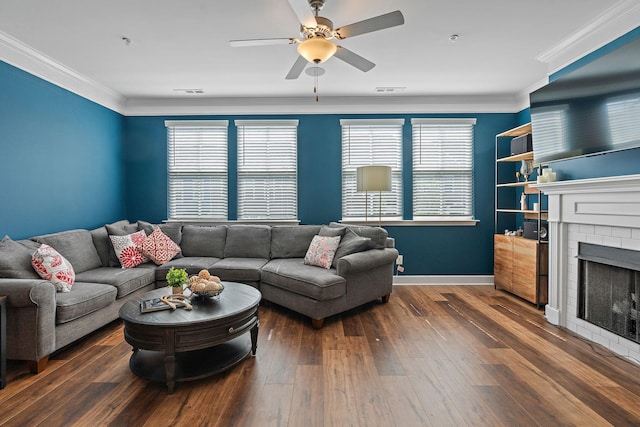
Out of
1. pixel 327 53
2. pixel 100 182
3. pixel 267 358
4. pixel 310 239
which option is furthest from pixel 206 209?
pixel 327 53

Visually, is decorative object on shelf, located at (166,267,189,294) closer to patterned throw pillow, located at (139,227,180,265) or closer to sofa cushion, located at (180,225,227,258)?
patterned throw pillow, located at (139,227,180,265)

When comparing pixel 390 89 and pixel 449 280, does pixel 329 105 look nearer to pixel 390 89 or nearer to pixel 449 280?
pixel 390 89

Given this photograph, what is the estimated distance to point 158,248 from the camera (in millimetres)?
4207

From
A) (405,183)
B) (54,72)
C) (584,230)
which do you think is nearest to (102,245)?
(54,72)

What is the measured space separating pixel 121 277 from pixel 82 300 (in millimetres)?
668

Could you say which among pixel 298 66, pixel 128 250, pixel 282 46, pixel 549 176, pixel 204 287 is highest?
pixel 282 46

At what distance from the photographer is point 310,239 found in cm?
452

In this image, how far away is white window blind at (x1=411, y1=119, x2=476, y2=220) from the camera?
5.07 metres

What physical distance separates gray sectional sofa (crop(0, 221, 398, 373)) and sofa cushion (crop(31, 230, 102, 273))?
0.03 feet

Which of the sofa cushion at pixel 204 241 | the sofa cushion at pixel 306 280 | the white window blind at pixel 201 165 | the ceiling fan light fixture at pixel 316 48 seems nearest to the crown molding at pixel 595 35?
the ceiling fan light fixture at pixel 316 48

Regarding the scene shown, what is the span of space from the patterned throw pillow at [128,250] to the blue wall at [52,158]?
0.65m

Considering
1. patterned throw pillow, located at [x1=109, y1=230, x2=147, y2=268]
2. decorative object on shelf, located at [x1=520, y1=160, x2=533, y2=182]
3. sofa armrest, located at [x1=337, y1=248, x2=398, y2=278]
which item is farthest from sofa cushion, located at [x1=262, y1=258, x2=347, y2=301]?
decorative object on shelf, located at [x1=520, y1=160, x2=533, y2=182]

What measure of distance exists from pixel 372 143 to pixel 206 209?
2.69 meters

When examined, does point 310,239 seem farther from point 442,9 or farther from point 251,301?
point 442,9
